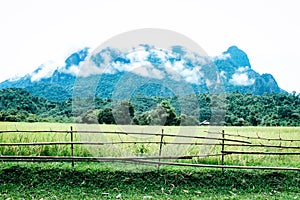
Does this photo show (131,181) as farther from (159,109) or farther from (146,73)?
(159,109)

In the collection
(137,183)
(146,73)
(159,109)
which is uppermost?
(146,73)

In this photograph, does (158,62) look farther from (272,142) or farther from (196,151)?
(272,142)

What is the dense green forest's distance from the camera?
26.0 ft

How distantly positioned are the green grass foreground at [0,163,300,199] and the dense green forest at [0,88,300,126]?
6.40 feet

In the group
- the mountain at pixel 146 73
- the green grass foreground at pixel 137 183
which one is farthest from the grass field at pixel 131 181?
the mountain at pixel 146 73

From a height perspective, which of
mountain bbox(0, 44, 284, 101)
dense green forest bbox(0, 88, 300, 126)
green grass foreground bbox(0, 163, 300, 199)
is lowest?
green grass foreground bbox(0, 163, 300, 199)

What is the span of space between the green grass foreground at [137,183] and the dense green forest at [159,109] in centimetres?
195

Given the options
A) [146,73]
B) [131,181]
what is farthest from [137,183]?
[146,73]

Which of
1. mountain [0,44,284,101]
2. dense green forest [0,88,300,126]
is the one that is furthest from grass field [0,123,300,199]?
dense green forest [0,88,300,126]

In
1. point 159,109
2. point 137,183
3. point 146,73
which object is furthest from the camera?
point 159,109

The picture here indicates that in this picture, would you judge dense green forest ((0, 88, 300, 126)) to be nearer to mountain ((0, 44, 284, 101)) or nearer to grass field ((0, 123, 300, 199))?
mountain ((0, 44, 284, 101))

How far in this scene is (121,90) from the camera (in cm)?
667

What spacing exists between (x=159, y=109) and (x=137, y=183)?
4201 mm

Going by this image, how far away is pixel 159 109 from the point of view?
9398 millimetres
